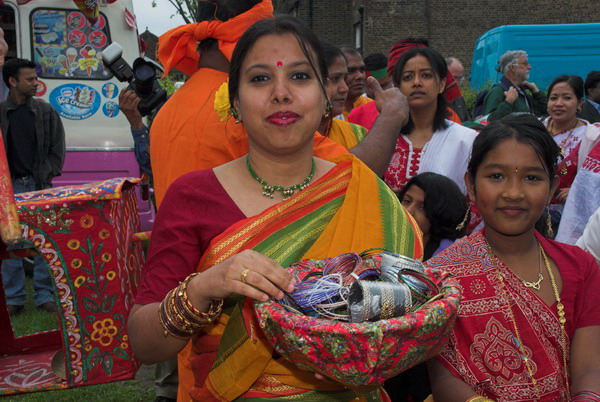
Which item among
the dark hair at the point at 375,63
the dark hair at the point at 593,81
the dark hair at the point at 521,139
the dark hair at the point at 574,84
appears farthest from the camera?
the dark hair at the point at 593,81

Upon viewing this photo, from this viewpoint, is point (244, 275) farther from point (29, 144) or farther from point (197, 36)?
point (29, 144)

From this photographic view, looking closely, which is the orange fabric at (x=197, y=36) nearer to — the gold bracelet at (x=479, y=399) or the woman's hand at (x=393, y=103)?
the woman's hand at (x=393, y=103)

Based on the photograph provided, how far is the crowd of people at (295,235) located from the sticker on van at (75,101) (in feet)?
15.5

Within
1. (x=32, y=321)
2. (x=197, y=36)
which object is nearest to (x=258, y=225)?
(x=197, y=36)

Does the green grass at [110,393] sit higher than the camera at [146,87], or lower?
lower

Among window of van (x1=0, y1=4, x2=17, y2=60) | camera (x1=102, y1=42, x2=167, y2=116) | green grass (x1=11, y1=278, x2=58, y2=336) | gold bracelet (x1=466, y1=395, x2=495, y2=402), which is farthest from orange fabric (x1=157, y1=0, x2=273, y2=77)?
window of van (x1=0, y1=4, x2=17, y2=60)

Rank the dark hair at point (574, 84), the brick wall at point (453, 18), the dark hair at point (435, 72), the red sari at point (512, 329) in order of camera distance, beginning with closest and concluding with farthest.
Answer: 1. the red sari at point (512, 329)
2. the dark hair at point (435, 72)
3. the dark hair at point (574, 84)
4. the brick wall at point (453, 18)

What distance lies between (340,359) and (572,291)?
3.52ft

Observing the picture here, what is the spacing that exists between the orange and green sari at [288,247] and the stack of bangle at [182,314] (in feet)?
0.28

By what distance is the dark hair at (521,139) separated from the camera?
202 centimetres

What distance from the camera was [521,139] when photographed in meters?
2.02

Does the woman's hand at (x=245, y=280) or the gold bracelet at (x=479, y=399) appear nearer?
the woman's hand at (x=245, y=280)

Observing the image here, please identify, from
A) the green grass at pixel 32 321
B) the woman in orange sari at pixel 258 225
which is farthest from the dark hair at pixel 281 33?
the green grass at pixel 32 321

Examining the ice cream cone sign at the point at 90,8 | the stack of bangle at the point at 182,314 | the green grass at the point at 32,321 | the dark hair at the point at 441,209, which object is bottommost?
the green grass at the point at 32,321
